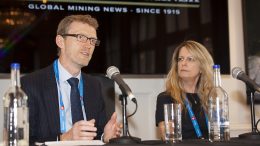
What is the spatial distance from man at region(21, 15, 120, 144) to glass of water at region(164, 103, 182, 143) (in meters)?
0.32

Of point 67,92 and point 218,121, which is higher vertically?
point 67,92

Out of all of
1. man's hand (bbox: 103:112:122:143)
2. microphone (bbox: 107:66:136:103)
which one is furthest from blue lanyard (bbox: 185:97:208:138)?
microphone (bbox: 107:66:136:103)

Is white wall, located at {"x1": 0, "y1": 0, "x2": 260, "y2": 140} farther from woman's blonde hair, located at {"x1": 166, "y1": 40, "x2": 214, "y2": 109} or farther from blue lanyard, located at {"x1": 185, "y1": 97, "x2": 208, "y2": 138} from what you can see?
blue lanyard, located at {"x1": 185, "y1": 97, "x2": 208, "y2": 138}

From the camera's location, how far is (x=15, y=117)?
1.74 m

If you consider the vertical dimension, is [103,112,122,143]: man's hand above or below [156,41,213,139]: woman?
below

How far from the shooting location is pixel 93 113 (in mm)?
2695

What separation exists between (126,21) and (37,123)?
4.10 feet

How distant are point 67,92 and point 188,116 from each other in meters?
0.81

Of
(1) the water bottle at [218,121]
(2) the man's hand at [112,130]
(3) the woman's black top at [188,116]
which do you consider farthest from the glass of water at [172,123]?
(3) the woman's black top at [188,116]

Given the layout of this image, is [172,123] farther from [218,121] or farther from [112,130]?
[112,130]

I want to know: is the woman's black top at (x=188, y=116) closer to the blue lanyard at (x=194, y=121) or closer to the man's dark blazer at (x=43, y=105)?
the blue lanyard at (x=194, y=121)

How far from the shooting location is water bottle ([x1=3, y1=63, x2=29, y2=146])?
5.62 feet

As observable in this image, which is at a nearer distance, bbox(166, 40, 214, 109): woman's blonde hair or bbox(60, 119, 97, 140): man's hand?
bbox(60, 119, 97, 140): man's hand

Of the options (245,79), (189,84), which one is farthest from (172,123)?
(189,84)
